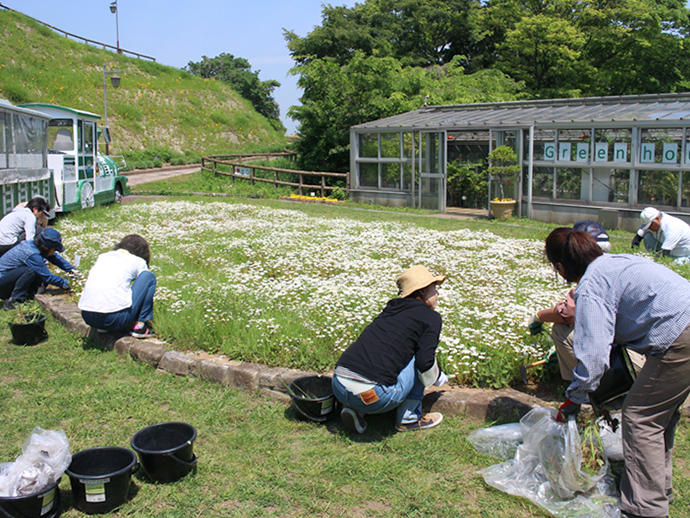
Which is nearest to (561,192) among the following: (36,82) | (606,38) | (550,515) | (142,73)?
(550,515)

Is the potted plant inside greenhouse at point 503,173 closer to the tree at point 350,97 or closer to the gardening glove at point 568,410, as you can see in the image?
the tree at point 350,97

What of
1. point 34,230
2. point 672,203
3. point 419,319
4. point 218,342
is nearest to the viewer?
point 419,319

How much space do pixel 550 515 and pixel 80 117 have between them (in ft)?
56.0

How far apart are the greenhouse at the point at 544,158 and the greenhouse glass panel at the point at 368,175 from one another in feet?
0.12

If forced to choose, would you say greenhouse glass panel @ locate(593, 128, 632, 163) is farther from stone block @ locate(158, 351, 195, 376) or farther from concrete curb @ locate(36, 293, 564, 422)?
stone block @ locate(158, 351, 195, 376)

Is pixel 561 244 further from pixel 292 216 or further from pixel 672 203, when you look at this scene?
pixel 672 203

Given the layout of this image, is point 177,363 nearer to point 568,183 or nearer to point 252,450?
point 252,450

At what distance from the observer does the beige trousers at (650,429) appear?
3248mm

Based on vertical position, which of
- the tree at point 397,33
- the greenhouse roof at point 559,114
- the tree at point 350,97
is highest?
the tree at point 397,33

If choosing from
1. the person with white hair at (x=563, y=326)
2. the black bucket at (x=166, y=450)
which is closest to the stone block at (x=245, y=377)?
the black bucket at (x=166, y=450)

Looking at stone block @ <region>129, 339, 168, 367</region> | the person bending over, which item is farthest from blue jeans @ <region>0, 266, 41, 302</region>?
stone block @ <region>129, 339, 168, 367</region>

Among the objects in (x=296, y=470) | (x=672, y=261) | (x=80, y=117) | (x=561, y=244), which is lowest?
(x=296, y=470)

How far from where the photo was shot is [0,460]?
13.9 ft

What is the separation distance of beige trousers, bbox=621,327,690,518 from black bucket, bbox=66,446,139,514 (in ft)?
9.71
